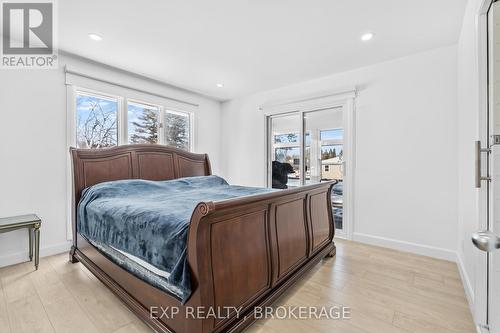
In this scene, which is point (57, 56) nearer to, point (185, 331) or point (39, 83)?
point (39, 83)

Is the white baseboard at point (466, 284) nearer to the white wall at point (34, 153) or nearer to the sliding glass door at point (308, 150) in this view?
the sliding glass door at point (308, 150)

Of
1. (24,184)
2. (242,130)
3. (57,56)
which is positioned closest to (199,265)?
(24,184)

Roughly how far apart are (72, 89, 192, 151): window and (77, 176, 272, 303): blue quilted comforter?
1.00m

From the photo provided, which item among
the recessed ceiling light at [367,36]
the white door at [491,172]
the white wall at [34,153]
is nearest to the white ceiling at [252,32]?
the recessed ceiling light at [367,36]

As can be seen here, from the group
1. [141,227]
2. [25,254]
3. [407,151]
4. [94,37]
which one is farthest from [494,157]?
→ [25,254]

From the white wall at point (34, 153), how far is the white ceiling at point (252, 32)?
53cm

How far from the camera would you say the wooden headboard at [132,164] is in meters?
2.72

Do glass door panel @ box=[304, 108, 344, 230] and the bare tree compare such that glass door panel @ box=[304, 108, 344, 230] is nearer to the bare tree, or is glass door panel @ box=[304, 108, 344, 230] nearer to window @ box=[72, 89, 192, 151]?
window @ box=[72, 89, 192, 151]

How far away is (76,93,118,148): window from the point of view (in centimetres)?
311

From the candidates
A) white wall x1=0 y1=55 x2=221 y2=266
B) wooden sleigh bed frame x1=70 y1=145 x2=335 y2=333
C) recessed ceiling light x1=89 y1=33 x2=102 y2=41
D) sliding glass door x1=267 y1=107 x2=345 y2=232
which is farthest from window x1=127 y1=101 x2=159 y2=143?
sliding glass door x1=267 y1=107 x2=345 y2=232

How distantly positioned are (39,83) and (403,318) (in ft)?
13.9

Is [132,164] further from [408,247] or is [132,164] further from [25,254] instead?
[408,247]

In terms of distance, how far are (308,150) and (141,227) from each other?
3.04m

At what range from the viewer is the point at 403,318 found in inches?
65.4
